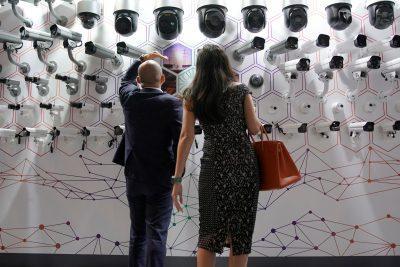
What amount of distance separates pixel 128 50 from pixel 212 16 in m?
0.52

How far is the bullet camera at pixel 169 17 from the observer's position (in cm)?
213

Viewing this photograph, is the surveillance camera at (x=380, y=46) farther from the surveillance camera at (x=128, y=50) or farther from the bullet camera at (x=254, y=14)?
the surveillance camera at (x=128, y=50)

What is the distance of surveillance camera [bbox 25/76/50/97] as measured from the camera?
218 centimetres

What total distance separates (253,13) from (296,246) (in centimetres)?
141

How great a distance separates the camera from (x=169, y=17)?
2.13 metres

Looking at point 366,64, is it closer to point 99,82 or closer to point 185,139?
point 185,139

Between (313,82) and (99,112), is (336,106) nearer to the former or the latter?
(313,82)

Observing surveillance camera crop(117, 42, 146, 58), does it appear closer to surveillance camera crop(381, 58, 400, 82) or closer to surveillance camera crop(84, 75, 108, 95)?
surveillance camera crop(84, 75, 108, 95)

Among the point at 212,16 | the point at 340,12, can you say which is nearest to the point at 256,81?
the point at 212,16

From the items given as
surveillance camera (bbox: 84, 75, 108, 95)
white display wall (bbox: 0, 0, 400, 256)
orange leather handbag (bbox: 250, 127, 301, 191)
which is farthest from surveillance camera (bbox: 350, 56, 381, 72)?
surveillance camera (bbox: 84, 75, 108, 95)

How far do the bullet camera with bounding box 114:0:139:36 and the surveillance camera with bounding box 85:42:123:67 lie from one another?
14 cm

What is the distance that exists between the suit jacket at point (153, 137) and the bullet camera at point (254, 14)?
74 centimetres

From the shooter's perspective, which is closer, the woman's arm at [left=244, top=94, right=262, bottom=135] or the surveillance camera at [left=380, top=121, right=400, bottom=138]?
the woman's arm at [left=244, top=94, right=262, bottom=135]

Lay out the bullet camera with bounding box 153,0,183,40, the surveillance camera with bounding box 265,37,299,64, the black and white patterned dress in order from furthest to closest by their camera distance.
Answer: the bullet camera with bounding box 153,0,183,40 → the surveillance camera with bounding box 265,37,299,64 → the black and white patterned dress
